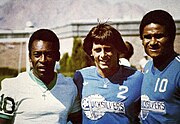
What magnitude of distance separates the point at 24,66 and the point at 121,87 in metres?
0.49

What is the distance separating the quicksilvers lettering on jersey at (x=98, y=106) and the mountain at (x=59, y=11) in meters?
0.39

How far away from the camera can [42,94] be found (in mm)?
1472

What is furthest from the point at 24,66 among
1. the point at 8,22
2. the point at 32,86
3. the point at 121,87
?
the point at 121,87

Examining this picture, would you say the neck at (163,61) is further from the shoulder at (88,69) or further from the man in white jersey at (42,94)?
the man in white jersey at (42,94)

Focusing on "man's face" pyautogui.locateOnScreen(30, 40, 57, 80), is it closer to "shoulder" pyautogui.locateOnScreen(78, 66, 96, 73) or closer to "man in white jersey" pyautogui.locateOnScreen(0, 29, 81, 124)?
"man in white jersey" pyautogui.locateOnScreen(0, 29, 81, 124)

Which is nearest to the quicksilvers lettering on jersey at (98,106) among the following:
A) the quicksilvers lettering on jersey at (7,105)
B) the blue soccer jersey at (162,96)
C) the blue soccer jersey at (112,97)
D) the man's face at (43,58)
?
the blue soccer jersey at (112,97)

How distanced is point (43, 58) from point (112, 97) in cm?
34

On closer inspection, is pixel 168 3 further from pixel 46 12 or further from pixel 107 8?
pixel 46 12

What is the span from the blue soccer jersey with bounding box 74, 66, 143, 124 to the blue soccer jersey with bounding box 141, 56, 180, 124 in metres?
0.05

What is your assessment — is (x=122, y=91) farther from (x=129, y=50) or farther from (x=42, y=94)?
(x=42, y=94)

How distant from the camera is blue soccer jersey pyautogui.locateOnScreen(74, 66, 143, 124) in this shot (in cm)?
139

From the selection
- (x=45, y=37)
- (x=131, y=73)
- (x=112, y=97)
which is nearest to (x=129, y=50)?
(x=131, y=73)

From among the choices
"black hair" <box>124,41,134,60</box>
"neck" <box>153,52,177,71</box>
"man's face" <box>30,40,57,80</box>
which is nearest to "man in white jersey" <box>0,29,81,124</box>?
"man's face" <box>30,40,57,80</box>

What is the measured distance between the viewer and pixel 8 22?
1.71 m
